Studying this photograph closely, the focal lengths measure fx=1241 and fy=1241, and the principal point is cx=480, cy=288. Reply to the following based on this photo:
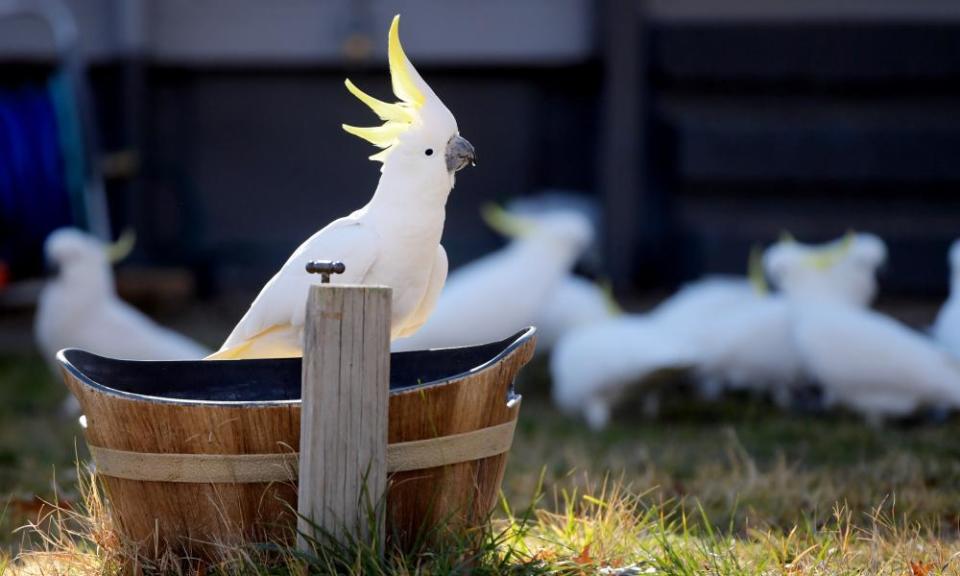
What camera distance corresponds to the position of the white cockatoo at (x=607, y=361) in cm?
440

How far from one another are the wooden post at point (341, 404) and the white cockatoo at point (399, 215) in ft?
1.30

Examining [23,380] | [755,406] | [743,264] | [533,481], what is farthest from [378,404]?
[743,264]

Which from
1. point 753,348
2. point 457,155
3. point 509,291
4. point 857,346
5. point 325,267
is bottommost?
point 753,348

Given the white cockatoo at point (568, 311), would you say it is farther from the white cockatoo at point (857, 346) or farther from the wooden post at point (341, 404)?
the wooden post at point (341, 404)

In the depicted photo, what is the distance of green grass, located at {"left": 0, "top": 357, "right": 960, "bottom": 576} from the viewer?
7.35ft

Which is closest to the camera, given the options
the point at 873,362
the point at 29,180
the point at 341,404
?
the point at 341,404

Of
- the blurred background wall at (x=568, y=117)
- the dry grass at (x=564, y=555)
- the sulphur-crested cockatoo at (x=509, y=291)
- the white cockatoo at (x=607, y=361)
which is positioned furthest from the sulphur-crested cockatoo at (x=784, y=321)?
the dry grass at (x=564, y=555)

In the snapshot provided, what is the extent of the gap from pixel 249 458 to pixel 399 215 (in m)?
0.60

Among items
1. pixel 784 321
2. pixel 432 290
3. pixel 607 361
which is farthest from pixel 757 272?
pixel 432 290

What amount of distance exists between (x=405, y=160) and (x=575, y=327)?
2982mm

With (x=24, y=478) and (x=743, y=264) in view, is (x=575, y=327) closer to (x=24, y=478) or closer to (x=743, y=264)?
(x=743, y=264)

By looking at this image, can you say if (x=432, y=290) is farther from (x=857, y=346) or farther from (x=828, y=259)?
(x=828, y=259)

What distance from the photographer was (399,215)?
96.8 inches

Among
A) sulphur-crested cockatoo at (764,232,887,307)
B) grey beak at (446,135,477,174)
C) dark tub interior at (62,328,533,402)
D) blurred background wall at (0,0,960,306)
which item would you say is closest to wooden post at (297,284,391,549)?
dark tub interior at (62,328,533,402)
